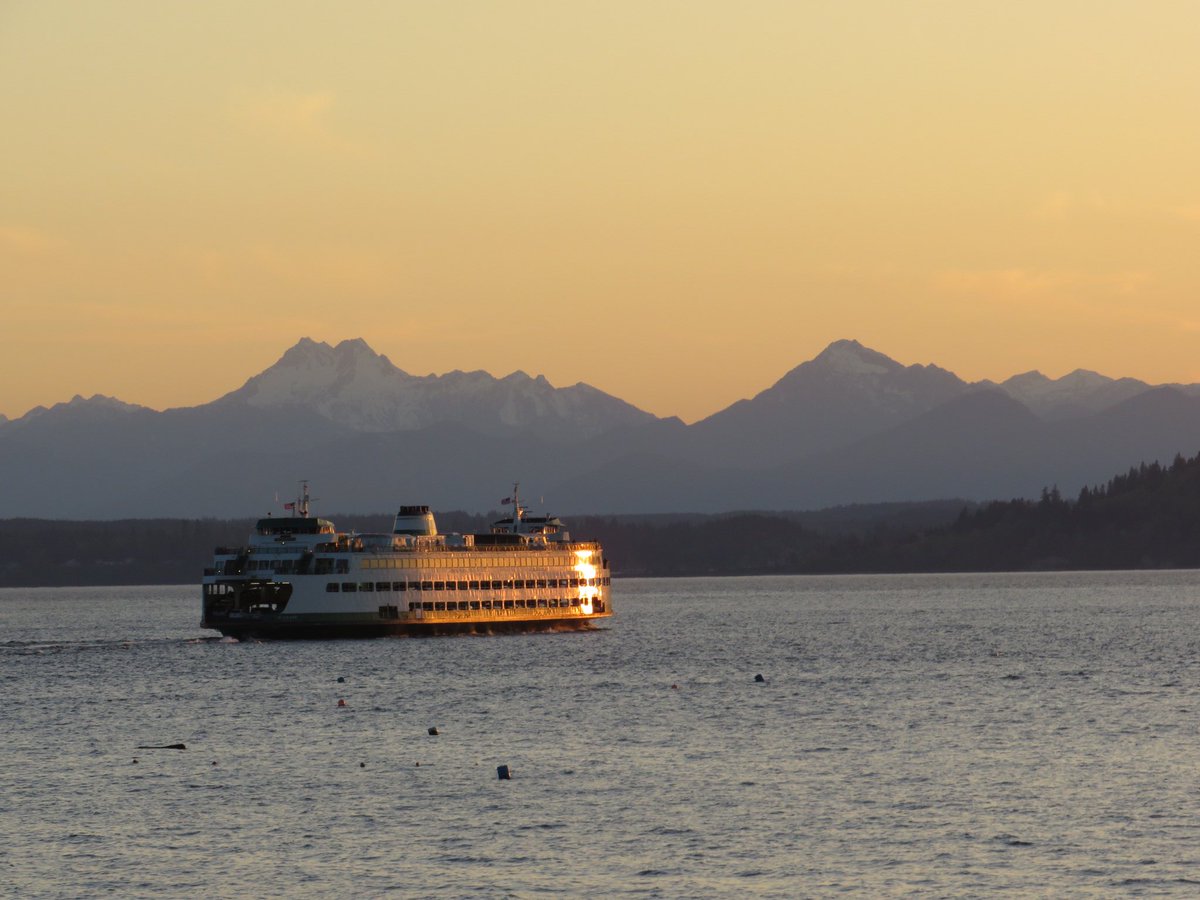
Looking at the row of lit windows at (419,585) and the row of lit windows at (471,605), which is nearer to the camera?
the row of lit windows at (419,585)

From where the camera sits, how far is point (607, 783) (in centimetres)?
8088

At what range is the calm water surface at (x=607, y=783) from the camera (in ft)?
204

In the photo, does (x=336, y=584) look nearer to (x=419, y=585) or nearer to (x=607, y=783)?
(x=419, y=585)

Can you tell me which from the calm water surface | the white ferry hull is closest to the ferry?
the white ferry hull

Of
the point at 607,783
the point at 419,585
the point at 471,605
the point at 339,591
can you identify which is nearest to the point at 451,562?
the point at 419,585

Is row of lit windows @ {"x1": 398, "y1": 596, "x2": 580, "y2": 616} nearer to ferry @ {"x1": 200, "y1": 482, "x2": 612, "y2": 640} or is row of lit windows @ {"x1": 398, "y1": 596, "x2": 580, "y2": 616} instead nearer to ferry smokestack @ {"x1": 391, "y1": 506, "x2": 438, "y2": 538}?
ferry @ {"x1": 200, "y1": 482, "x2": 612, "y2": 640}

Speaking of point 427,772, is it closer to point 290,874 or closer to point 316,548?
point 290,874

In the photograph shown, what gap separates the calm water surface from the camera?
62156 millimetres

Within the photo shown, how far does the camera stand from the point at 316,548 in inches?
6860

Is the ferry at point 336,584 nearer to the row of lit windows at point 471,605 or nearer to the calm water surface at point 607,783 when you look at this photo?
the row of lit windows at point 471,605

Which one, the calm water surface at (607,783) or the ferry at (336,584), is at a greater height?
the ferry at (336,584)

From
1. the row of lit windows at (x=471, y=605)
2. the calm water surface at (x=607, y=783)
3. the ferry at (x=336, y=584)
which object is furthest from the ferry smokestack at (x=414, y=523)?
the calm water surface at (x=607, y=783)

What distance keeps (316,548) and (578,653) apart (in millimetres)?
25547

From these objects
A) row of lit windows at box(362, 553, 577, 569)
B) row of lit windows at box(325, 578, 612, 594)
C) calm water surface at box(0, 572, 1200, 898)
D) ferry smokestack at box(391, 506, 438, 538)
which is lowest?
calm water surface at box(0, 572, 1200, 898)
